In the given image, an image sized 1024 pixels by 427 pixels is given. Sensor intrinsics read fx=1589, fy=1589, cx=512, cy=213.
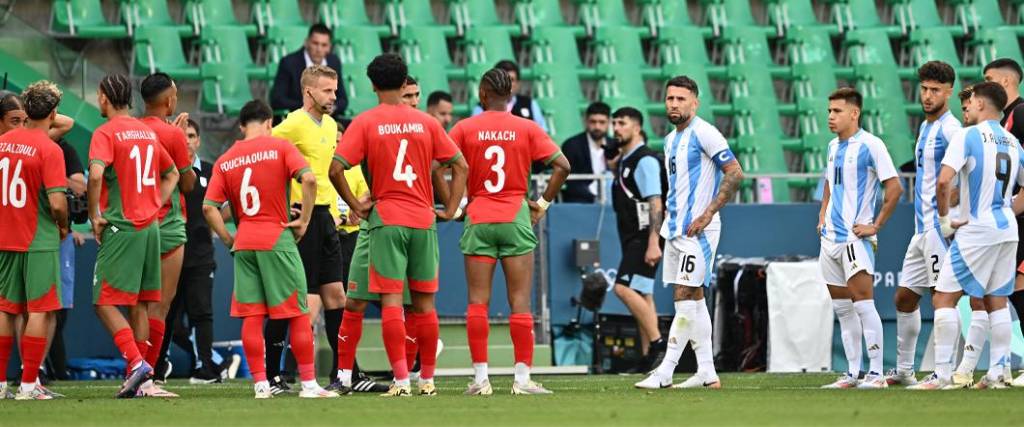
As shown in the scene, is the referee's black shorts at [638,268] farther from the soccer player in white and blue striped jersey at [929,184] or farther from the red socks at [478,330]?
the red socks at [478,330]

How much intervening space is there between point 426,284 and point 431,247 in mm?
225

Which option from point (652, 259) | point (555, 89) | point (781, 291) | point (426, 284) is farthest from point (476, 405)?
point (555, 89)

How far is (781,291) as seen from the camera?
46.1 feet

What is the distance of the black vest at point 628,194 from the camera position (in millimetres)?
13195

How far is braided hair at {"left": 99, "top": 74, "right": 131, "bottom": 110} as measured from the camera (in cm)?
976

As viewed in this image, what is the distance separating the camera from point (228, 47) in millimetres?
16859

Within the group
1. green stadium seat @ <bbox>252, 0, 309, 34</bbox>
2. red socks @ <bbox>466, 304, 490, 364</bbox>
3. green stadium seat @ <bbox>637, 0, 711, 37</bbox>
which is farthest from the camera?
green stadium seat @ <bbox>637, 0, 711, 37</bbox>

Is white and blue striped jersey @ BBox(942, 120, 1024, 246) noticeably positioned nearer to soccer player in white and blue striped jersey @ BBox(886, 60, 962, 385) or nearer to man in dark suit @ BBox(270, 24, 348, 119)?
soccer player in white and blue striped jersey @ BBox(886, 60, 962, 385)

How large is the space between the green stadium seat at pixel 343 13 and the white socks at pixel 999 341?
9414 mm

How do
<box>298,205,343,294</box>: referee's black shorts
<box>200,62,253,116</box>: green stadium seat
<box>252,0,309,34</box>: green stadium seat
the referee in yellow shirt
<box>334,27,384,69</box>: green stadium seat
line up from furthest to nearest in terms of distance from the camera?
<box>252,0,309,34</box>: green stadium seat
<box>334,27,384,69</box>: green stadium seat
<box>200,62,253,116</box>: green stadium seat
<box>298,205,343,294</box>: referee's black shorts
the referee in yellow shirt

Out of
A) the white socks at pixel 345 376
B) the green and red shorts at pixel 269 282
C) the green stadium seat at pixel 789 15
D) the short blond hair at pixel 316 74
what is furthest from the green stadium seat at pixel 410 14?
the green and red shorts at pixel 269 282

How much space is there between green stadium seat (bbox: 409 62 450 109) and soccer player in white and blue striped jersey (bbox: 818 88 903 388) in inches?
280

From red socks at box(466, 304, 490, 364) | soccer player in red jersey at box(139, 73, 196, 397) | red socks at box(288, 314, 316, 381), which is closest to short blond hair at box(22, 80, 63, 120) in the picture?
soccer player in red jersey at box(139, 73, 196, 397)

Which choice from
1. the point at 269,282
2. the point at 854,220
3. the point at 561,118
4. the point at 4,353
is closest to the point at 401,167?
the point at 269,282
